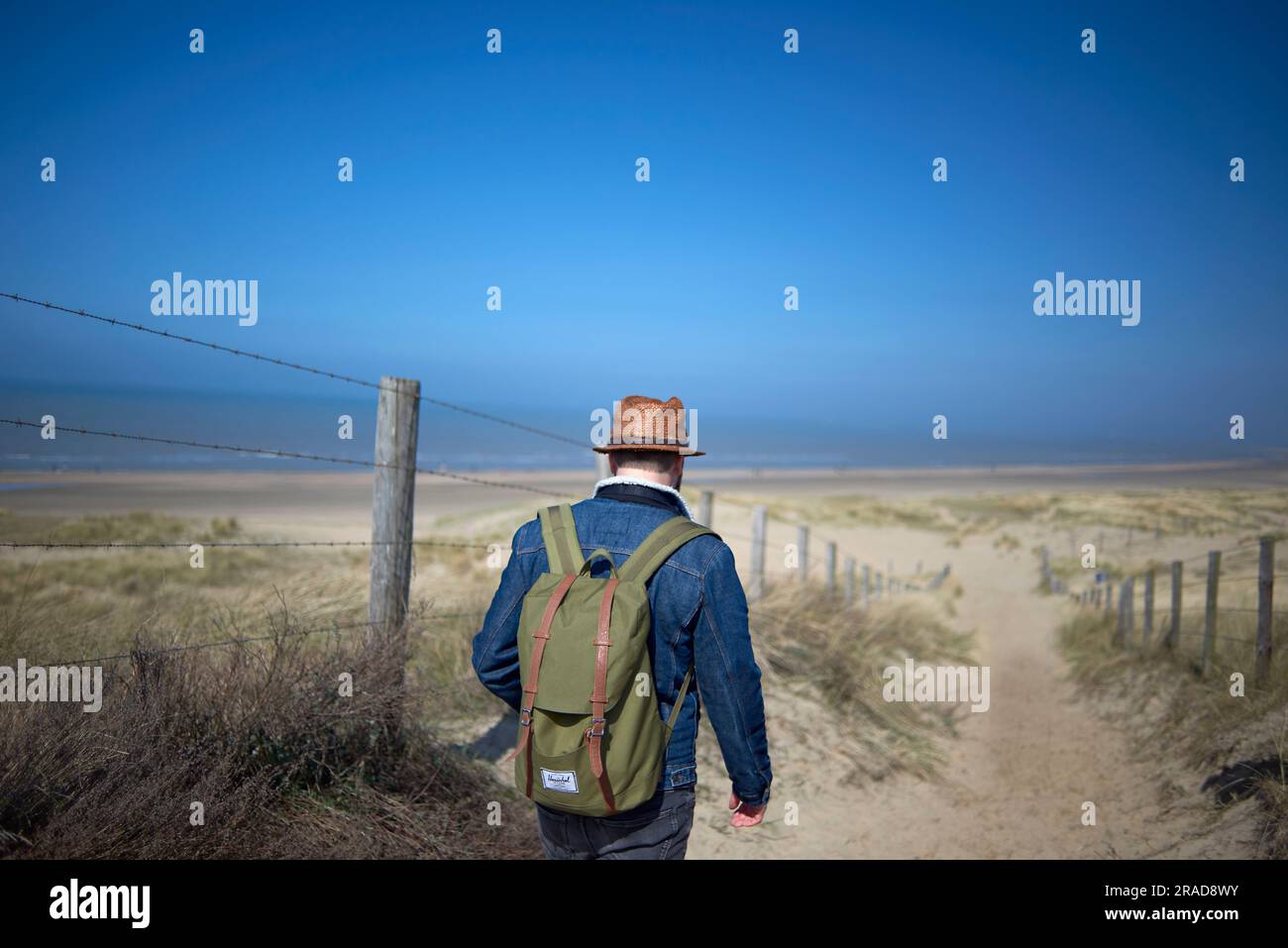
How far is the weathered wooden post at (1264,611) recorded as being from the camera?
6.51 metres

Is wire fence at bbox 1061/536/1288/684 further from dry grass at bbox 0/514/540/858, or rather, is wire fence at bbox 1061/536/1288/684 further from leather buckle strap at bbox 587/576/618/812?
leather buckle strap at bbox 587/576/618/812

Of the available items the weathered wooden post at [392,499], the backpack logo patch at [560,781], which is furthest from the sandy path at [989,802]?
the backpack logo patch at [560,781]

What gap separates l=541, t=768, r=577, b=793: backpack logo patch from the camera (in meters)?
2.20

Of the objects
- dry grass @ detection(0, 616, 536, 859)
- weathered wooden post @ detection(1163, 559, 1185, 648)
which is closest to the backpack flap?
dry grass @ detection(0, 616, 536, 859)

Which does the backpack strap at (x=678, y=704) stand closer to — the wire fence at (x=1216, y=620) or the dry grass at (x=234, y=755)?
the dry grass at (x=234, y=755)

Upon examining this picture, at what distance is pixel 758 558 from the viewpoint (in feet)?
31.3

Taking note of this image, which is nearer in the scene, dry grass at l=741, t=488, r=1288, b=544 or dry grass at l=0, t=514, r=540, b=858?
dry grass at l=0, t=514, r=540, b=858

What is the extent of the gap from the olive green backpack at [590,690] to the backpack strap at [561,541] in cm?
2

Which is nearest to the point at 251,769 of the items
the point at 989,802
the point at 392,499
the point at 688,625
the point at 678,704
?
the point at 392,499

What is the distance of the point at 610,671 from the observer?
6.96ft

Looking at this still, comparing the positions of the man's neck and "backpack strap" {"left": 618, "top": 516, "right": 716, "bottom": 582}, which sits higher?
the man's neck

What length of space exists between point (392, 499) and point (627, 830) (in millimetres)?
2505
